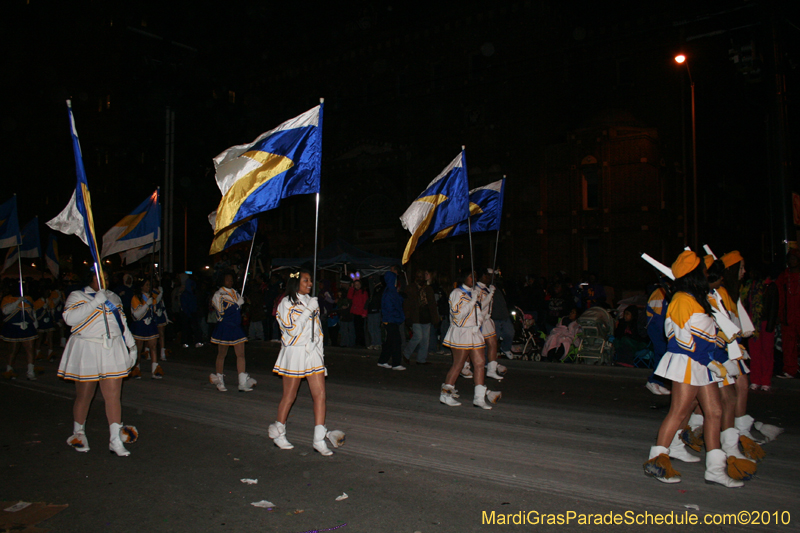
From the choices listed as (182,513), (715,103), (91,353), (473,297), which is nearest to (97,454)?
(91,353)

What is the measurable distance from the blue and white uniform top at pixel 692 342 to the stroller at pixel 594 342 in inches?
289

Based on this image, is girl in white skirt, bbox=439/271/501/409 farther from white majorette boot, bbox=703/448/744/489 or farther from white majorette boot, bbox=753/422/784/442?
white majorette boot, bbox=703/448/744/489

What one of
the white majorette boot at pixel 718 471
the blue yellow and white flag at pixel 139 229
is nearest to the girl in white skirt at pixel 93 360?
the white majorette boot at pixel 718 471

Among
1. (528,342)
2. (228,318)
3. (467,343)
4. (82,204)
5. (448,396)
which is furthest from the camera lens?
(528,342)

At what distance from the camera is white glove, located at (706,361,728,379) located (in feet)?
15.8

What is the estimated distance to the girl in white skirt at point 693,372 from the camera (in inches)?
191

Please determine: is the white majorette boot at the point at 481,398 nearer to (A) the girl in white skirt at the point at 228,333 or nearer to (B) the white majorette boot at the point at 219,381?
(A) the girl in white skirt at the point at 228,333

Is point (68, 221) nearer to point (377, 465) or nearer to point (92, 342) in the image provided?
point (92, 342)

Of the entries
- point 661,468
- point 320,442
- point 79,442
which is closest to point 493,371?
point 320,442

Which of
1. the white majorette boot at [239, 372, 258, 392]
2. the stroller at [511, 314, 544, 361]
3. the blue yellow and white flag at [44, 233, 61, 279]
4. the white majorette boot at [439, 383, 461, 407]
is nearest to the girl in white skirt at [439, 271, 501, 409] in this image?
the white majorette boot at [439, 383, 461, 407]

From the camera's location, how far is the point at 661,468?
15.9 feet

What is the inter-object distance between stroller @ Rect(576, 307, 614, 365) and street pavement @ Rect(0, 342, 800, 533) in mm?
2746

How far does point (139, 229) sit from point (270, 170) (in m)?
7.28

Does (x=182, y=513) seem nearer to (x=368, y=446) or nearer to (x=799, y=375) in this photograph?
(x=368, y=446)
